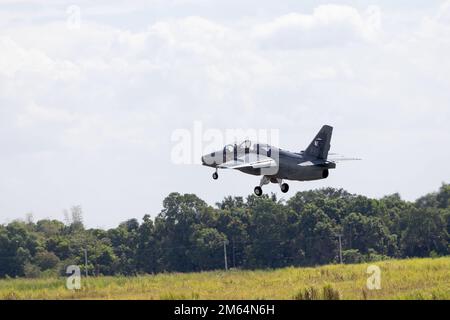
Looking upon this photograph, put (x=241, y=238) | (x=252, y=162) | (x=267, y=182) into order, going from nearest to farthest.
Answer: (x=252, y=162)
(x=267, y=182)
(x=241, y=238)

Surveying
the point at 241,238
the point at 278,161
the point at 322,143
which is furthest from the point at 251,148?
the point at 241,238

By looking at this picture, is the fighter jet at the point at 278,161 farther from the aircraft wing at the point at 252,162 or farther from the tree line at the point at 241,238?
the tree line at the point at 241,238

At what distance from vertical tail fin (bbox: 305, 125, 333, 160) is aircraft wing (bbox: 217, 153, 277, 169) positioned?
232cm

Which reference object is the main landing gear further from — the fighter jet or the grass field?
the grass field

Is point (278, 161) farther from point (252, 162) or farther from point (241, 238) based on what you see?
point (241, 238)

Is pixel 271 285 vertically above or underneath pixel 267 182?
underneath

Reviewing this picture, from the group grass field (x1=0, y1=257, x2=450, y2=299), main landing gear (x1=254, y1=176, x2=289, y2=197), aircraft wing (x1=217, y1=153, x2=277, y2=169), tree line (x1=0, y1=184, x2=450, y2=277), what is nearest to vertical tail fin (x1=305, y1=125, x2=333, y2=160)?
aircraft wing (x1=217, y1=153, x2=277, y2=169)

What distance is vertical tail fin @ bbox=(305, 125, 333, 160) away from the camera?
65188 mm

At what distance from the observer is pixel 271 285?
2591 inches

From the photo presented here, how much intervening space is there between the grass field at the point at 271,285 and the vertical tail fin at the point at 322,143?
6835 millimetres

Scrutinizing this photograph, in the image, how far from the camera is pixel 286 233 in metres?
123

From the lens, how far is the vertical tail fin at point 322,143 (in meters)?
65.2

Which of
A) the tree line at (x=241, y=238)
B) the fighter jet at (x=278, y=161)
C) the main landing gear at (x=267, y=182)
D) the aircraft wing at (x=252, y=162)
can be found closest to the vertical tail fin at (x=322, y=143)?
the fighter jet at (x=278, y=161)

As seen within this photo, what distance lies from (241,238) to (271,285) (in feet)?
189
